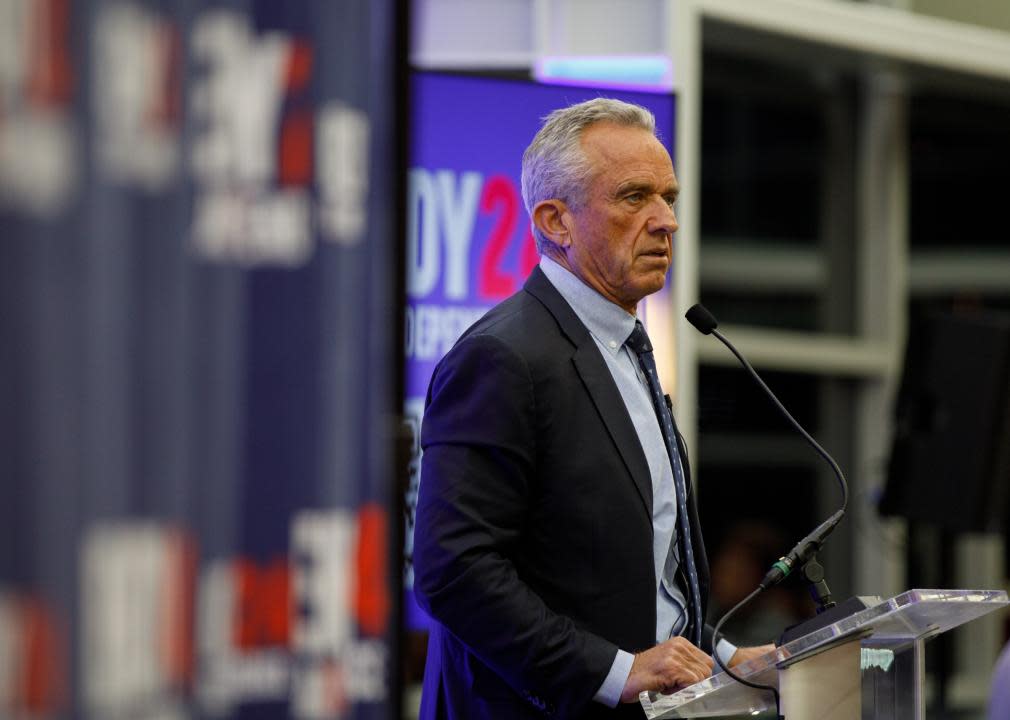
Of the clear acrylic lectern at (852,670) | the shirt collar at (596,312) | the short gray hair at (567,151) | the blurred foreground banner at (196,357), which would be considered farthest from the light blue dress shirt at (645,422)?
the blurred foreground banner at (196,357)

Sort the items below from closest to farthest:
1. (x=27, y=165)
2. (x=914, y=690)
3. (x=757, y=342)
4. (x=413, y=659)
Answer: (x=27, y=165) < (x=914, y=690) < (x=413, y=659) < (x=757, y=342)

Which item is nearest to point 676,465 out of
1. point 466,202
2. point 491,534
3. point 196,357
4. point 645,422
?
point 645,422

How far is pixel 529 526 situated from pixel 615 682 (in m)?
0.24

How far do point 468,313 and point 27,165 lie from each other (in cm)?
256

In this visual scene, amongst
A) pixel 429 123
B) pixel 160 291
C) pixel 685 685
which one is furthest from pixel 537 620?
pixel 429 123

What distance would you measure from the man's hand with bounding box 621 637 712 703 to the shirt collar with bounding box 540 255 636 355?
1.54 feet

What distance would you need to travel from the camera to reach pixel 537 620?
1954 mm

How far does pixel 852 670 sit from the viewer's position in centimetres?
189

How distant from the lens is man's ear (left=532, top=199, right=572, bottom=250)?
224 cm

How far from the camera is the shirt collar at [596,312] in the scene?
2207mm

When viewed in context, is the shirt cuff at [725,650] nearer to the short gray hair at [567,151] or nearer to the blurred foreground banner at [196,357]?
the short gray hair at [567,151]

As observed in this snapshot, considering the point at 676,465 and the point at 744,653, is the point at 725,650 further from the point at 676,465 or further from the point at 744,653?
the point at 676,465

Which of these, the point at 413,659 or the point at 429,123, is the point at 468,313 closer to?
the point at 429,123

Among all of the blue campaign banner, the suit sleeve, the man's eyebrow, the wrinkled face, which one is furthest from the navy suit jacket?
the blue campaign banner
